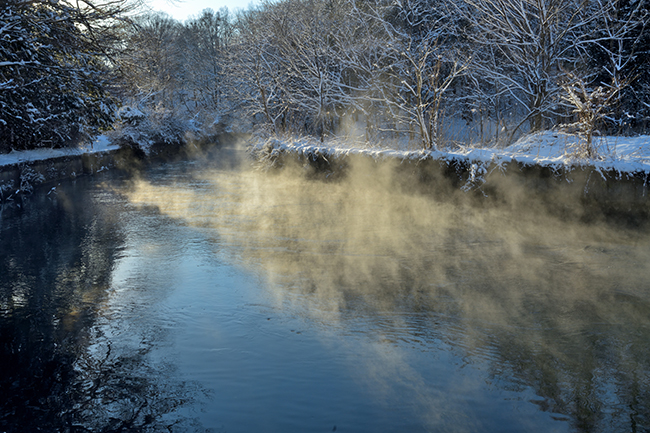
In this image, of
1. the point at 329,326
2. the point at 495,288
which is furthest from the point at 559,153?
the point at 329,326

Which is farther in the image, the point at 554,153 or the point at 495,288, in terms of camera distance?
the point at 554,153

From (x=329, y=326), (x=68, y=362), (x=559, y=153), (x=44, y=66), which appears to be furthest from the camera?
(x=44, y=66)

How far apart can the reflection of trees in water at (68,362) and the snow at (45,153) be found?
25.9 feet

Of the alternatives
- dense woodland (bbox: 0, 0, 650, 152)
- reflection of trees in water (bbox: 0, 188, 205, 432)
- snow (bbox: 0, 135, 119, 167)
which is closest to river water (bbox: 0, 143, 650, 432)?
reflection of trees in water (bbox: 0, 188, 205, 432)

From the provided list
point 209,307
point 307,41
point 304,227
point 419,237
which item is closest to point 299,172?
point 307,41

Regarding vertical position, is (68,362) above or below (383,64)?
below

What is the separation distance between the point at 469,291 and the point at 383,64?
1711 cm

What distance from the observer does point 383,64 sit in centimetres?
2133

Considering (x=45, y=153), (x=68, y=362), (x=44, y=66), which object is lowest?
(x=68, y=362)

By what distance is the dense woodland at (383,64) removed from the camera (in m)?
11.0

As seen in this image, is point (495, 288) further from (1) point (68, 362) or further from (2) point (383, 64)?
(2) point (383, 64)

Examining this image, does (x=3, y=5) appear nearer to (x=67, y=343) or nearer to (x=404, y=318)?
(x=67, y=343)

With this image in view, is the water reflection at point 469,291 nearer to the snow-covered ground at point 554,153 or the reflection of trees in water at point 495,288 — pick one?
the reflection of trees in water at point 495,288

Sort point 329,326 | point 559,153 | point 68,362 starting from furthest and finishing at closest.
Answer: point 559,153, point 329,326, point 68,362
